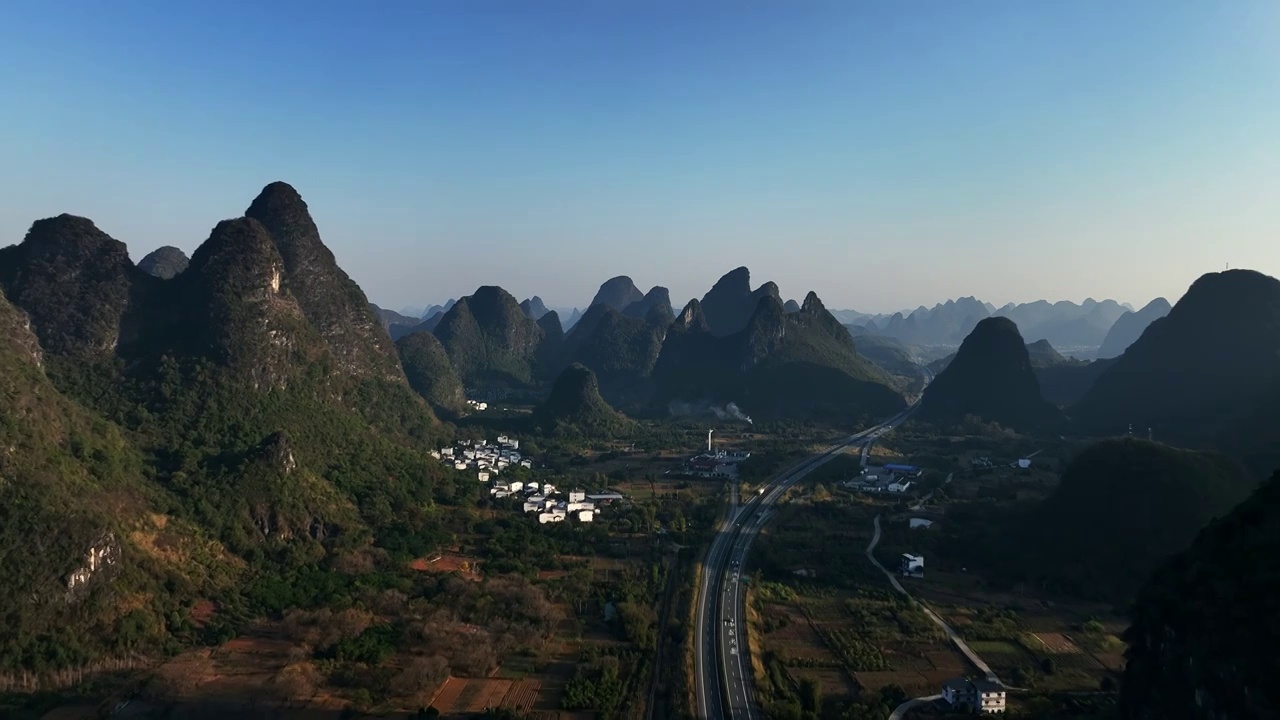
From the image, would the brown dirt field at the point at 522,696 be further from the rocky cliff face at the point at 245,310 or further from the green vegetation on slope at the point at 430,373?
the green vegetation on slope at the point at 430,373

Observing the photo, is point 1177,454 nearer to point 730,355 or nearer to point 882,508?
point 882,508

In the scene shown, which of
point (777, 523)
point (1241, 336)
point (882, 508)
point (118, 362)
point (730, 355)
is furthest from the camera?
point (730, 355)

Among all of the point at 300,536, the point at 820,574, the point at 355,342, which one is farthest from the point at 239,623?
the point at 355,342

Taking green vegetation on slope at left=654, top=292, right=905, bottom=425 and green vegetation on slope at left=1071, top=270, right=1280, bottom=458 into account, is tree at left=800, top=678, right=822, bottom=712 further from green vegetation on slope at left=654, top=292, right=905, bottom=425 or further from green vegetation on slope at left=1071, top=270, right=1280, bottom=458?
green vegetation on slope at left=654, top=292, right=905, bottom=425

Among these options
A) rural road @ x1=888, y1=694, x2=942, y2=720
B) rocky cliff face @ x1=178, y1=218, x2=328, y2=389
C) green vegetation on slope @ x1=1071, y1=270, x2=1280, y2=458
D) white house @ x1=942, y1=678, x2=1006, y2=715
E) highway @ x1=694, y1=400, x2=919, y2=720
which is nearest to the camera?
rural road @ x1=888, y1=694, x2=942, y2=720

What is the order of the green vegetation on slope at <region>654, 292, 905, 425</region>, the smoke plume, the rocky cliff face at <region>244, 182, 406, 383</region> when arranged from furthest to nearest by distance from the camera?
the green vegetation on slope at <region>654, 292, 905, 425</region> < the smoke plume < the rocky cliff face at <region>244, 182, 406, 383</region>

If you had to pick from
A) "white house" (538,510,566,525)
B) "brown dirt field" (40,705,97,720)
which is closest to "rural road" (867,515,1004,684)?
"white house" (538,510,566,525)
